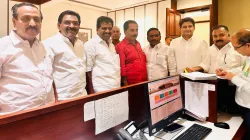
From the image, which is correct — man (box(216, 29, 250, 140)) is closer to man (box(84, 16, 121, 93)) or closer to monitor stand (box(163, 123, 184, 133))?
monitor stand (box(163, 123, 184, 133))

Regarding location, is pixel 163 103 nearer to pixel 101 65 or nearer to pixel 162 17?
pixel 101 65

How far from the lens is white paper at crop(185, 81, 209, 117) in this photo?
138 centimetres

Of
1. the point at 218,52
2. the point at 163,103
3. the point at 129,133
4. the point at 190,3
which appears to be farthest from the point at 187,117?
the point at 190,3

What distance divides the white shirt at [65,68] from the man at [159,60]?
3.31 feet

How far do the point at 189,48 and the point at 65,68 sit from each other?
1441 millimetres

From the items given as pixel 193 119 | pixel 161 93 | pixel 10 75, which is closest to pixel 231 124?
pixel 193 119

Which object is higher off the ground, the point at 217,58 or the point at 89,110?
the point at 217,58

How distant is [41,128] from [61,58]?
0.89 metres

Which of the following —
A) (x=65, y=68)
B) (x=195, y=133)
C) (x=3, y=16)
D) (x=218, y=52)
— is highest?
(x=3, y=16)

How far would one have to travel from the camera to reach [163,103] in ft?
3.77

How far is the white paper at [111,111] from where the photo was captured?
92 centimetres

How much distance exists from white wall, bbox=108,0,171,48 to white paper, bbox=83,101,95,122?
14.0ft

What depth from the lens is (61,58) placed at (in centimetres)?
152

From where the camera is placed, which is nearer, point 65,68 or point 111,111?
point 111,111
